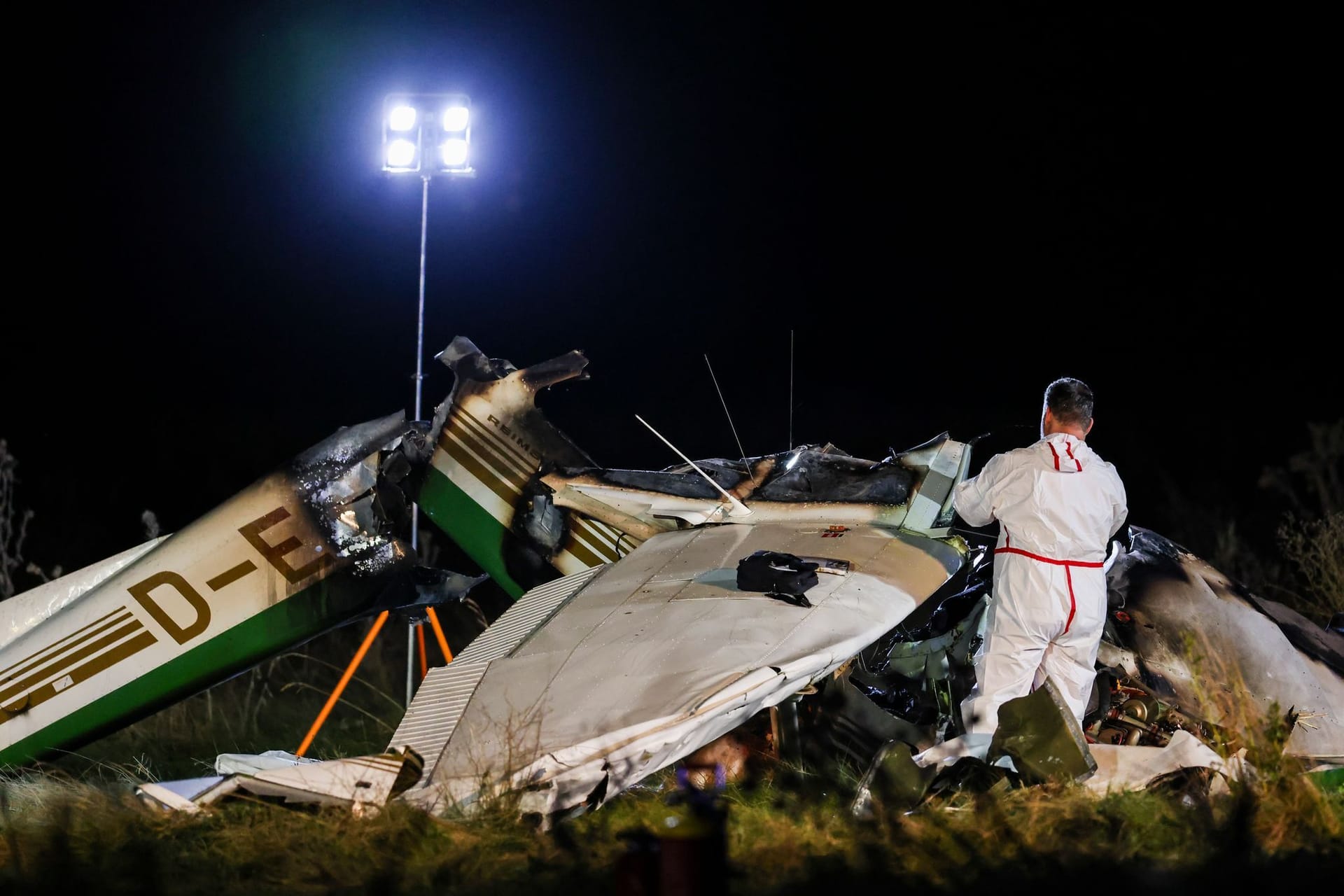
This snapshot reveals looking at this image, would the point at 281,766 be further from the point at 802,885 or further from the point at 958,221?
the point at 958,221

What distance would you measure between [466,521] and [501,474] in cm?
27

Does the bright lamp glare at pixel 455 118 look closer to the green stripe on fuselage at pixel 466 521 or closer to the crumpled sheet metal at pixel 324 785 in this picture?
the green stripe on fuselage at pixel 466 521

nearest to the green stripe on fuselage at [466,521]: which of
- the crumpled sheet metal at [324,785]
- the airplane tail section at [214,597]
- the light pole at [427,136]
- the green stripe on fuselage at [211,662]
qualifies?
the airplane tail section at [214,597]

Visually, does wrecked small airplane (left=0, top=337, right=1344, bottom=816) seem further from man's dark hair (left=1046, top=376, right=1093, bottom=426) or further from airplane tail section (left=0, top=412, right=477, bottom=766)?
man's dark hair (left=1046, top=376, right=1093, bottom=426)

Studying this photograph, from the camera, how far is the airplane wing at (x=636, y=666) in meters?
4.60

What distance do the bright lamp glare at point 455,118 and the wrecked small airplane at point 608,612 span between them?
1.88 metres

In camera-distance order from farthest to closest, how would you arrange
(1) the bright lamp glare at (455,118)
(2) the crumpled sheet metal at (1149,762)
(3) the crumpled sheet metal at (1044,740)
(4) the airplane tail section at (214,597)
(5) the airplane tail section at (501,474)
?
(1) the bright lamp glare at (455,118) < (5) the airplane tail section at (501,474) < (4) the airplane tail section at (214,597) < (2) the crumpled sheet metal at (1149,762) < (3) the crumpled sheet metal at (1044,740)

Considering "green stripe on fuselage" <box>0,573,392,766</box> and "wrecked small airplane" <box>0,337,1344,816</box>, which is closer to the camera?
"wrecked small airplane" <box>0,337,1344,816</box>

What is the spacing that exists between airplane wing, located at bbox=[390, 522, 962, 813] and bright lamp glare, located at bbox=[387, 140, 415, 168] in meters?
3.30

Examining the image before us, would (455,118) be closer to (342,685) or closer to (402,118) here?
(402,118)

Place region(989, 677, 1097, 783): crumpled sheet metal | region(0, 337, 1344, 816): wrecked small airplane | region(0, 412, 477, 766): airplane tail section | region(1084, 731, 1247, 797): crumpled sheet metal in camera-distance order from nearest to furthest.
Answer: region(0, 337, 1344, 816): wrecked small airplane < region(989, 677, 1097, 783): crumpled sheet metal < region(1084, 731, 1247, 797): crumpled sheet metal < region(0, 412, 477, 766): airplane tail section

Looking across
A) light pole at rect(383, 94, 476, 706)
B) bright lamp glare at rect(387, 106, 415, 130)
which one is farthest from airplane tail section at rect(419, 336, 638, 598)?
bright lamp glare at rect(387, 106, 415, 130)

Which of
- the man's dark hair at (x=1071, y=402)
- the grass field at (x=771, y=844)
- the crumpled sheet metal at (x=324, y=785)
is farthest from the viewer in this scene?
the man's dark hair at (x=1071, y=402)

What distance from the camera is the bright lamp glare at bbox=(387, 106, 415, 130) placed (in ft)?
26.3
